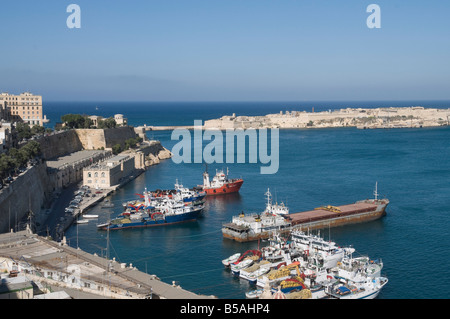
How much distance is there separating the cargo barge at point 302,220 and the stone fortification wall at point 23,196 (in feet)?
29.3

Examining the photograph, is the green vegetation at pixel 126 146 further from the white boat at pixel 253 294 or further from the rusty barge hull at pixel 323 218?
the white boat at pixel 253 294

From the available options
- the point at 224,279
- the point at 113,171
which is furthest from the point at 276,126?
the point at 224,279

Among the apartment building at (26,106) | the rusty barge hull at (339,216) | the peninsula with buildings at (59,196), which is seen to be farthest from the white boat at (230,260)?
the apartment building at (26,106)

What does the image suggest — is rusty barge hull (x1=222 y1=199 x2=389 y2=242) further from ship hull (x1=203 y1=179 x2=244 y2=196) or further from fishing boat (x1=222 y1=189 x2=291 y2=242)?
ship hull (x1=203 y1=179 x2=244 y2=196)

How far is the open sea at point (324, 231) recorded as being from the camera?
1769cm

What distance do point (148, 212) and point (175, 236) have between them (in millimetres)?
3276

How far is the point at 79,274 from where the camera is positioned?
13672 mm

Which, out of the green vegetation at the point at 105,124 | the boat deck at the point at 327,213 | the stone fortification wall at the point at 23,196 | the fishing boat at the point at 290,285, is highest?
the green vegetation at the point at 105,124

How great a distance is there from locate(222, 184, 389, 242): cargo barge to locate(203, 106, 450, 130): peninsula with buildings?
5982 centimetres

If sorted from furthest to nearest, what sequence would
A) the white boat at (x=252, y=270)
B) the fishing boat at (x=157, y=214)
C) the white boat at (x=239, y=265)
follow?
1. the fishing boat at (x=157, y=214)
2. the white boat at (x=239, y=265)
3. the white boat at (x=252, y=270)

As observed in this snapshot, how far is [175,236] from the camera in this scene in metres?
23.3

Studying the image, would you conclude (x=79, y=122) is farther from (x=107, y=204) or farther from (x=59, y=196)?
(x=107, y=204)
